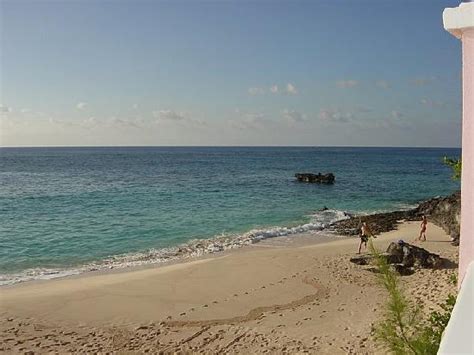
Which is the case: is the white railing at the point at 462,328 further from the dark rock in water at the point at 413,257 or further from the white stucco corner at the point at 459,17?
the dark rock in water at the point at 413,257

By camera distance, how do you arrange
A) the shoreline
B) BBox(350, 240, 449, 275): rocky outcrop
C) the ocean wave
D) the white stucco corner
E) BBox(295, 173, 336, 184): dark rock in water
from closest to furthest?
the white stucco corner, BBox(350, 240, 449, 275): rocky outcrop, the ocean wave, the shoreline, BBox(295, 173, 336, 184): dark rock in water

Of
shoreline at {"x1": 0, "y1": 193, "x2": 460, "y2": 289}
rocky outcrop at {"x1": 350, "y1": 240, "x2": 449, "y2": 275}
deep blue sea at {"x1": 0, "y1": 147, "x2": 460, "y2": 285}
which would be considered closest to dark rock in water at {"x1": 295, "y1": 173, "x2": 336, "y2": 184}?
deep blue sea at {"x1": 0, "y1": 147, "x2": 460, "y2": 285}

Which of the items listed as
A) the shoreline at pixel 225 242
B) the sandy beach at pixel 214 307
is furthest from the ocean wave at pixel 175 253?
the sandy beach at pixel 214 307

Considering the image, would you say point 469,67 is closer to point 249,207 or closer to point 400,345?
point 400,345

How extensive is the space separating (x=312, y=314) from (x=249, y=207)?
21485mm

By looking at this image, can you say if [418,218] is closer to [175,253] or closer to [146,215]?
[175,253]

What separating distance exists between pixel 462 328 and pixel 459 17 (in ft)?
6.01

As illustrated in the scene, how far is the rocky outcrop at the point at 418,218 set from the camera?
2223 centimetres

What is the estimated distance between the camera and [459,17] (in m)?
2.87

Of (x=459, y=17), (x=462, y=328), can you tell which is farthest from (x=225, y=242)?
(x=462, y=328)

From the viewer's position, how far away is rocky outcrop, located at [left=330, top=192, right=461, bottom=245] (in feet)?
72.9

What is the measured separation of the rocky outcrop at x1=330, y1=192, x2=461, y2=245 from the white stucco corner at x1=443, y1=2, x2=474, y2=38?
19275 mm

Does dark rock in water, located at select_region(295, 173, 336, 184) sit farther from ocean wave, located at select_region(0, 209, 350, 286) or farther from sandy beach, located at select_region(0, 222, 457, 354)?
sandy beach, located at select_region(0, 222, 457, 354)

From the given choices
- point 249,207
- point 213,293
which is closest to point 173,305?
point 213,293
